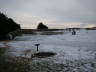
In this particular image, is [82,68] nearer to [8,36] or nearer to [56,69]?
[56,69]

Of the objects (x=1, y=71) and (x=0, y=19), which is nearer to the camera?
(x=1, y=71)

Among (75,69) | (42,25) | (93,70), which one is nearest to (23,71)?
(75,69)

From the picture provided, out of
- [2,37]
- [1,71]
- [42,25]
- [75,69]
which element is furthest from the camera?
[42,25]

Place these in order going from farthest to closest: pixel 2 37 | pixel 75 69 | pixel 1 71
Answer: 1. pixel 2 37
2. pixel 75 69
3. pixel 1 71

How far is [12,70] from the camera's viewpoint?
22.2ft

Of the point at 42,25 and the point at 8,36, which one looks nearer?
the point at 8,36

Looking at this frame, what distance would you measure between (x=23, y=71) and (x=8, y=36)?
21.4 meters

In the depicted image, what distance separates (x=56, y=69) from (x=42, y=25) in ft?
232

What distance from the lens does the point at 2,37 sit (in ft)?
88.1

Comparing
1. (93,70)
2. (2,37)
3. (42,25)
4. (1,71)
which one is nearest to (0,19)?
(2,37)

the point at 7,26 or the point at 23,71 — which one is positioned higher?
the point at 7,26

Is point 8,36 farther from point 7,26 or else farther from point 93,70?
point 93,70

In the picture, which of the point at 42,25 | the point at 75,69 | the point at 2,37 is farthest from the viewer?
the point at 42,25

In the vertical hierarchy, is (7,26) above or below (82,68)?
above
